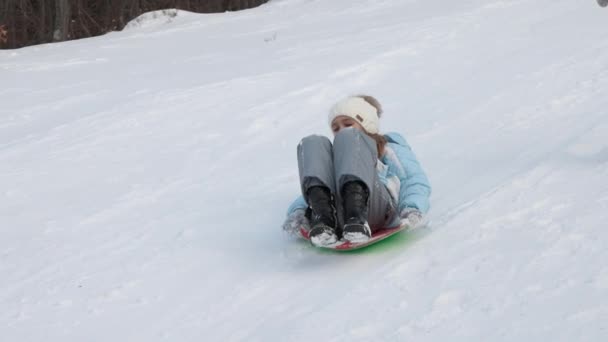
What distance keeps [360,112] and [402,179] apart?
12.8 inches

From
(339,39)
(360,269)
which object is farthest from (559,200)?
(339,39)

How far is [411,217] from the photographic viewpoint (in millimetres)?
3205

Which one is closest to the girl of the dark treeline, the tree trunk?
the tree trunk

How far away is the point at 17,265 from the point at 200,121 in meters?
2.59

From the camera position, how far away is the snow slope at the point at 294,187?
2.65m

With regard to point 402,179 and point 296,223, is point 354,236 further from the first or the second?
point 402,179

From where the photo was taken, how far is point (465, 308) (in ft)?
8.09

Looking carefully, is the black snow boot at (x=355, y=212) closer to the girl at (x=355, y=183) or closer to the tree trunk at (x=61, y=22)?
the girl at (x=355, y=183)

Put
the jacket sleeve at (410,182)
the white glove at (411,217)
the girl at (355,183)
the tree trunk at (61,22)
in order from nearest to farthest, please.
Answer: the girl at (355,183) → the white glove at (411,217) → the jacket sleeve at (410,182) → the tree trunk at (61,22)

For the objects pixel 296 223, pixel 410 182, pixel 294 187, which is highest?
pixel 410 182

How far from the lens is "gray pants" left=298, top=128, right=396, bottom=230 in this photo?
10.3ft

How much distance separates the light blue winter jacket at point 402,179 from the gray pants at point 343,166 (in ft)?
0.34

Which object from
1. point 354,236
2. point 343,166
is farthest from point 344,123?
point 354,236

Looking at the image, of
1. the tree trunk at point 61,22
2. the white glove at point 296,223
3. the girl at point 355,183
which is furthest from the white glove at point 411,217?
the tree trunk at point 61,22
